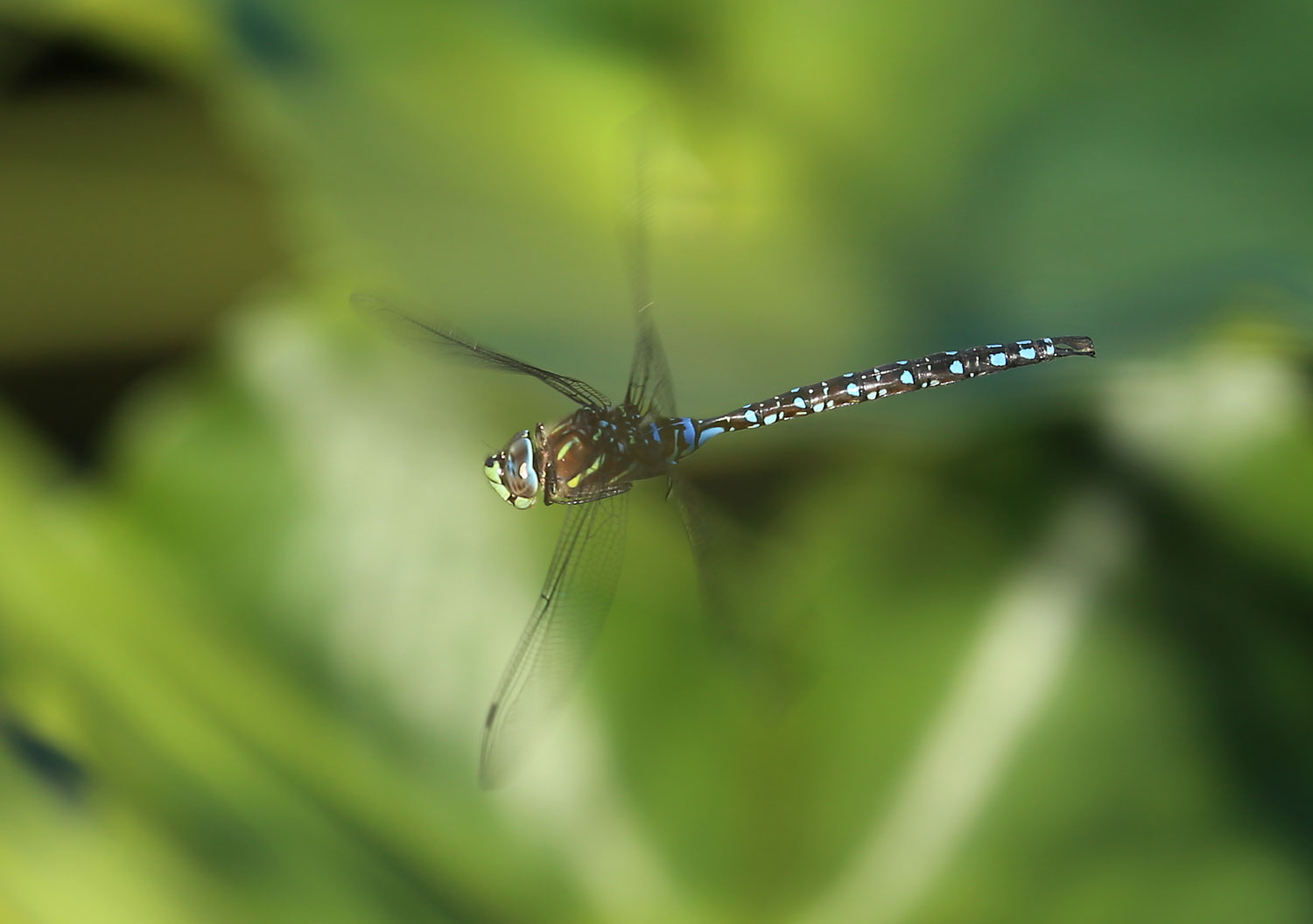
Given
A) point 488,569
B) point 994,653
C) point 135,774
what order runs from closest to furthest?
point 135,774, point 994,653, point 488,569

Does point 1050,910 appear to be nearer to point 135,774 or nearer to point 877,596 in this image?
point 877,596

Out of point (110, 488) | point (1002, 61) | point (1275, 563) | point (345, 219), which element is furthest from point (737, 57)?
point (110, 488)

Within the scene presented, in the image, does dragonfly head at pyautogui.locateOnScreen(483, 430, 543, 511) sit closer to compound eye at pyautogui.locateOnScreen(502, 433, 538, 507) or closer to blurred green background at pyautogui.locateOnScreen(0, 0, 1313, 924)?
compound eye at pyautogui.locateOnScreen(502, 433, 538, 507)

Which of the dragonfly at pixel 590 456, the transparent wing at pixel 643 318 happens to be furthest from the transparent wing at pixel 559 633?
the transparent wing at pixel 643 318

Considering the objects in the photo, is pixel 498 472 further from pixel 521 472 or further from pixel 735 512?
pixel 735 512

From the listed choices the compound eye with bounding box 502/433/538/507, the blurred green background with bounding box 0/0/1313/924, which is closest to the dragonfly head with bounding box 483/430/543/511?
the compound eye with bounding box 502/433/538/507

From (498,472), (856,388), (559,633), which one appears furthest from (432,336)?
(856,388)
